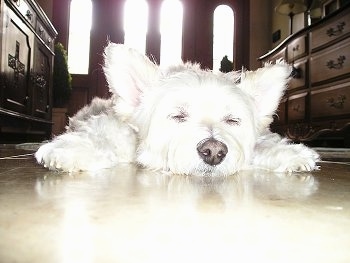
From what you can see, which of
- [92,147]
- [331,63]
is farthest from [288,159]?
[331,63]

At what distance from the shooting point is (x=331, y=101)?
439cm

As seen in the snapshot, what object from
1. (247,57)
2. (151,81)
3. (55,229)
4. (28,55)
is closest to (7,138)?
(28,55)

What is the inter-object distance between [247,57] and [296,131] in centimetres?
464

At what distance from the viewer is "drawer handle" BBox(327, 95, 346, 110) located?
4.16 m

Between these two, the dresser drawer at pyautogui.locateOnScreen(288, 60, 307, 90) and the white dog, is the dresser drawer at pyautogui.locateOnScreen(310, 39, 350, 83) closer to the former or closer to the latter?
the dresser drawer at pyautogui.locateOnScreen(288, 60, 307, 90)

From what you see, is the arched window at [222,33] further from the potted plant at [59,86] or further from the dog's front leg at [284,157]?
the dog's front leg at [284,157]

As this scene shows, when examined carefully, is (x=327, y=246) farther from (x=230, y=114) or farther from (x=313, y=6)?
(x=313, y=6)

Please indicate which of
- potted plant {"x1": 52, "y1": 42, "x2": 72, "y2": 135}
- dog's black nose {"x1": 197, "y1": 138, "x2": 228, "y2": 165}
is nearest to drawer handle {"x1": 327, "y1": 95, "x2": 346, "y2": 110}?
dog's black nose {"x1": 197, "y1": 138, "x2": 228, "y2": 165}

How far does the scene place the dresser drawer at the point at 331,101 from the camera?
4105mm

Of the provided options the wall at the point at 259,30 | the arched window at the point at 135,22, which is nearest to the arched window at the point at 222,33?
the wall at the point at 259,30

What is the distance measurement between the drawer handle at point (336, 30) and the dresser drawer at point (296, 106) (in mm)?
875

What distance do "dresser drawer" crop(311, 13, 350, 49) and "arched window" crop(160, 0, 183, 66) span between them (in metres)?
4.88

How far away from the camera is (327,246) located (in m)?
0.61

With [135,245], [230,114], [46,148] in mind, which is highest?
[230,114]
